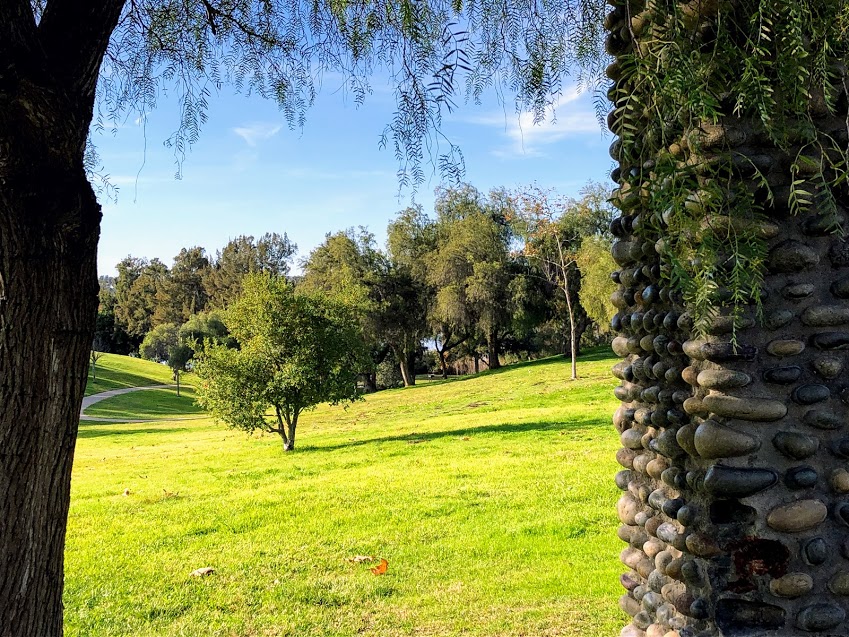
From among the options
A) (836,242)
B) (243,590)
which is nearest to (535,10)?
(836,242)

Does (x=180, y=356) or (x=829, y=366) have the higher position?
(x=829, y=366)

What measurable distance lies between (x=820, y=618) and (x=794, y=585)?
0.13 meters

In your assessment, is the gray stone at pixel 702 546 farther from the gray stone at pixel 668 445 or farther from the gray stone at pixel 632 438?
the gray stone at pixel 632 438

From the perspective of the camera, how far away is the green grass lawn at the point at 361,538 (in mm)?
5078

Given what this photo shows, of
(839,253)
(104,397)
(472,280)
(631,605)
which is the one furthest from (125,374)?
(839,253)

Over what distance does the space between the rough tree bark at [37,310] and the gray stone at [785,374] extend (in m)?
2.65

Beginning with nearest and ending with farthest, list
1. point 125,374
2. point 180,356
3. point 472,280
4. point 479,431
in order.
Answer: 1. point 479,431
2. point 472,280
3. point 180,356
4. point 125,374

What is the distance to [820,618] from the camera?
7.21ft

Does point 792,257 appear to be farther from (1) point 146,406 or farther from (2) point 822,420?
(1) point 146,406

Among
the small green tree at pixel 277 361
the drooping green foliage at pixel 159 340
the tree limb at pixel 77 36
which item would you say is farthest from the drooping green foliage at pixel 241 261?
the tree limb at pixel 77 36

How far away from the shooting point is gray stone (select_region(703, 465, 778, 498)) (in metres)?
2.25

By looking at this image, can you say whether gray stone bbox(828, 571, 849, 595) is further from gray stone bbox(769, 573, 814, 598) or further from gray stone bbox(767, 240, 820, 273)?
gray stone bbox(767, 240, 820, 273)

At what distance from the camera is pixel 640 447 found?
9.75 feet

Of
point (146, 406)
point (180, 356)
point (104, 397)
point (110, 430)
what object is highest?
point (180, 356)
